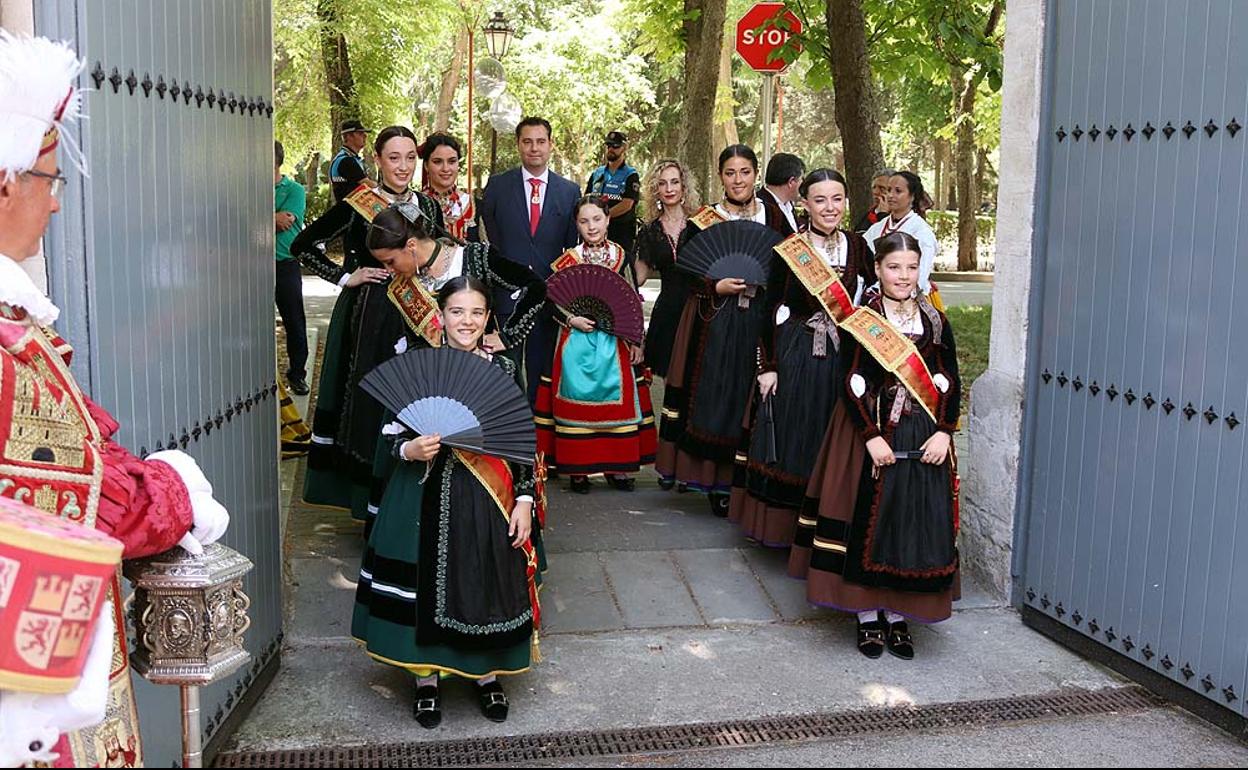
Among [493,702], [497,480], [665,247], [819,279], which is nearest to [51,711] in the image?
[497,480]

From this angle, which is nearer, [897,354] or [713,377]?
[897,354]

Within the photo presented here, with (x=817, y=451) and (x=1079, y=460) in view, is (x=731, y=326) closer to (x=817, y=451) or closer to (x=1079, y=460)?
(x=817, y=451)

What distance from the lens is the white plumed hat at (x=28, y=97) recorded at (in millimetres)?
2178

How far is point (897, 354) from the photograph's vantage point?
197 inches

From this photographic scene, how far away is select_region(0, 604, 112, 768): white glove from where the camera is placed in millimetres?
2023

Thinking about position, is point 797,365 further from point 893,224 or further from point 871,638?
point 893,224

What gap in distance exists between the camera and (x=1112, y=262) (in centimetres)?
485

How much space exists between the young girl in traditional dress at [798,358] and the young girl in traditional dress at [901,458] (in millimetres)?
536

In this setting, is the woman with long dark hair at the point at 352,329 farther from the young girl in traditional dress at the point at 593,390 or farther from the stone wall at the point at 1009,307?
the stone wall at the point at 1009,307

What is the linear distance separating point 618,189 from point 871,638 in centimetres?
500

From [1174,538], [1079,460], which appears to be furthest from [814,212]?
[1174,538]

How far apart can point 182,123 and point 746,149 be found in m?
3.66

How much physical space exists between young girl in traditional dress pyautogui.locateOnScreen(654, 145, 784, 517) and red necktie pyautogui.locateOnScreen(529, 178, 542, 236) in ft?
3.75

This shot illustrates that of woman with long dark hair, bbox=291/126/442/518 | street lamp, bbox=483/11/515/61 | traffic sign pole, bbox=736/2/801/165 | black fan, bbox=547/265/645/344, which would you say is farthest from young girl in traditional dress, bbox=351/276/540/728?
street lamp, bbox=483/11/515/61
